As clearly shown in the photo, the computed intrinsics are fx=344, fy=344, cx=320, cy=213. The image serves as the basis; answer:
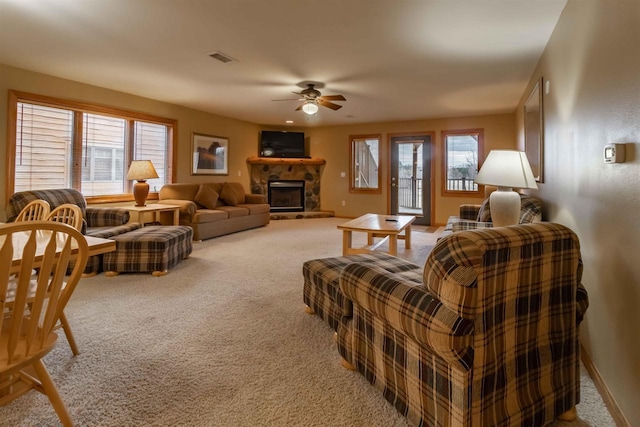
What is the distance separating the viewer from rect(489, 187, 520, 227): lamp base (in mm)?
2504

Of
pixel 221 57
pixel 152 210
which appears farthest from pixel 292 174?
pixel 221 57

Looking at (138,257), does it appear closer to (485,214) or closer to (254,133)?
(485,214)

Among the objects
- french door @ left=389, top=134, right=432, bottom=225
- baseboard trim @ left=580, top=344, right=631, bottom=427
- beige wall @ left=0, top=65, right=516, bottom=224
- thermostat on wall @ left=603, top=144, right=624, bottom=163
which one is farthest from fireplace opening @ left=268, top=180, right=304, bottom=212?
thermostat on wall @ left=603, top=144, right=624, bottom=163

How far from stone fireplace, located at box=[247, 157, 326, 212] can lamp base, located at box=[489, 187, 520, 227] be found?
5.99 metres

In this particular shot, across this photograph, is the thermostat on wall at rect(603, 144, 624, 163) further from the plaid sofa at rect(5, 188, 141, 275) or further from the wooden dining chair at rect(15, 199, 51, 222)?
the plaid sofa at rect(5, 188, 141, 275)

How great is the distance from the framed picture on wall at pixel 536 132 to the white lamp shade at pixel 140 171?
4.82m

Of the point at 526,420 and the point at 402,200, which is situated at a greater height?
the point at 402,200

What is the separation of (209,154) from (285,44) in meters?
4.11

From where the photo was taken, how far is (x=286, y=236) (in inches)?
227

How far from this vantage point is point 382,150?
7.84 meters

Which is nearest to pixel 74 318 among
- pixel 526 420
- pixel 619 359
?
pixel 526 420

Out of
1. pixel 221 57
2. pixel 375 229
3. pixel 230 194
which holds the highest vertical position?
pixel 221 57

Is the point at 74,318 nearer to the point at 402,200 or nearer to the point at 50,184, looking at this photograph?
the point at 50,184

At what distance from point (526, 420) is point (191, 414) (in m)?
1.33
